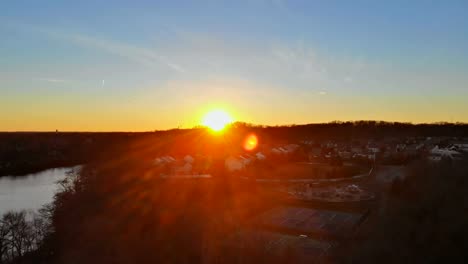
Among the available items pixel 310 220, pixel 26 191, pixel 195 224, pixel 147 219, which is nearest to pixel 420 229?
pixel 310 220

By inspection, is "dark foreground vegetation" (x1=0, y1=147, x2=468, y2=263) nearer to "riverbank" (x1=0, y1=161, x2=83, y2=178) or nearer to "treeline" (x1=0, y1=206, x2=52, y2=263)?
"treeline" (x1=0, y1=206, x2=52, y2=263)

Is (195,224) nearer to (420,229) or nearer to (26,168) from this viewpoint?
(420,229)

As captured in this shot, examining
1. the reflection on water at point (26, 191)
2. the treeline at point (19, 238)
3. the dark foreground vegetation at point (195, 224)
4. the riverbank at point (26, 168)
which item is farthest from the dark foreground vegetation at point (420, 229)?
the riverbank at point (26, 168)

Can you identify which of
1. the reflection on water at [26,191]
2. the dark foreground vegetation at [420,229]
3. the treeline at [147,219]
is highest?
the dark foreground vegetation at [420,229]

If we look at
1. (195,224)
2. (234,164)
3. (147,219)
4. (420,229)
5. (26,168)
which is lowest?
(26,168)

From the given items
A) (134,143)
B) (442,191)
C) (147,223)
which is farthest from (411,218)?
(134,143)

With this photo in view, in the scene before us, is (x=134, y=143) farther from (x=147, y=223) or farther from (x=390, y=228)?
(x=390, y=228)

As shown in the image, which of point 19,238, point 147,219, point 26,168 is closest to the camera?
point 19,238

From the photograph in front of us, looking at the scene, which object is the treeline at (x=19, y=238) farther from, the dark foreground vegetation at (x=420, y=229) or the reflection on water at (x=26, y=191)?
the dark foreground vegetation at (x=420, y=229)

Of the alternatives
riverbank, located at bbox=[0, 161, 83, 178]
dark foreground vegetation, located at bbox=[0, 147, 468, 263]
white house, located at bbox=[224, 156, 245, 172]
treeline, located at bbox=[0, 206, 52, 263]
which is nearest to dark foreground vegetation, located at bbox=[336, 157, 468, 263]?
dark foreground vegetation, located at bbox=[0, 147, 468, 263]
